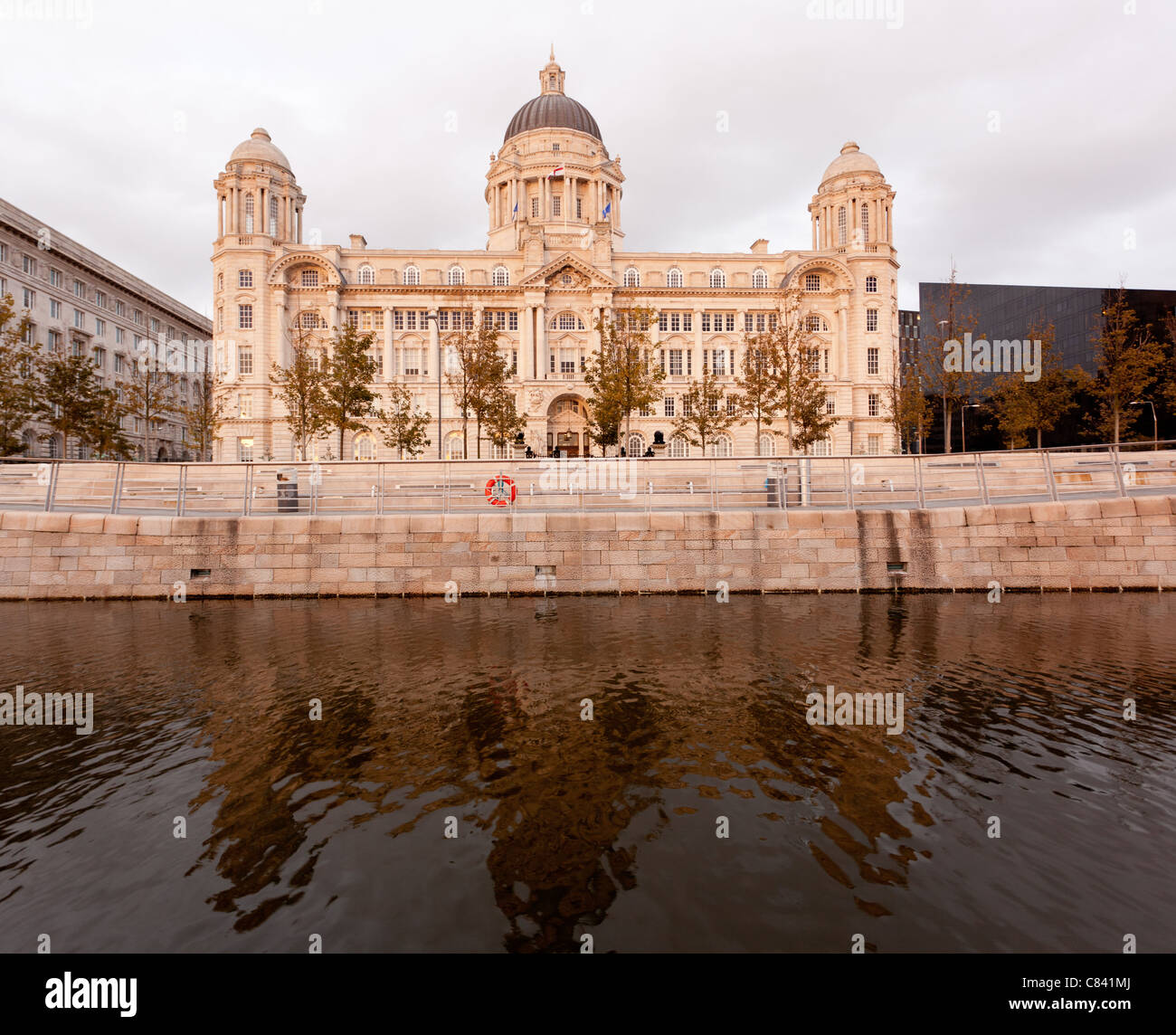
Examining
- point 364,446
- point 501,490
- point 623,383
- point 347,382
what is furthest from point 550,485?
point 364,446

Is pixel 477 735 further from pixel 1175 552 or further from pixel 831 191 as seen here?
pixel 831 191

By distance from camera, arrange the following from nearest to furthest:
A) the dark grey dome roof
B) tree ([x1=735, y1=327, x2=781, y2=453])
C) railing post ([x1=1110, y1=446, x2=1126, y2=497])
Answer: railing post ([x1=1110, y1=446, x2=1126, y2=497]) → tree ([x1=735, y1=327, x2=781, y2=453]) → the dark grey dome roof

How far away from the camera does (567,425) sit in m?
64.4

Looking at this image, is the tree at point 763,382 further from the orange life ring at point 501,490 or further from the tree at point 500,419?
the orange life ring at point 501,490

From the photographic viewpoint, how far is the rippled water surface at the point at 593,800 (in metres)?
4.32

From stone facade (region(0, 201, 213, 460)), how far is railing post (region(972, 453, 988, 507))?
149 feet

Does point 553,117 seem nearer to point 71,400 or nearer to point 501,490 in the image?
point 71,400

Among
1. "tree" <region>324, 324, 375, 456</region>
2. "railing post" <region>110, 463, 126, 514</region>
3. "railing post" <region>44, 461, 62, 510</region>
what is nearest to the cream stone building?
"tree" <region>324, 324, 375, 456</region>

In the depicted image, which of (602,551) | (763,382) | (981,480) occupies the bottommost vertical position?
(602,551)

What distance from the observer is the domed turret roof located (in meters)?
80.4

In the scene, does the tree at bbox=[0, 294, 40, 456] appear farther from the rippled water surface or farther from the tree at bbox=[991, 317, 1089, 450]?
the tree at bbox=[991, 317, 1089, 450]

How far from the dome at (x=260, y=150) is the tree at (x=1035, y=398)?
6881cm

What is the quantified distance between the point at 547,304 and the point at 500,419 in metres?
27.1

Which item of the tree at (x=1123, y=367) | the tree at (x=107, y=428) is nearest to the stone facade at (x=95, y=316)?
the tree at (x=107, y=428)
